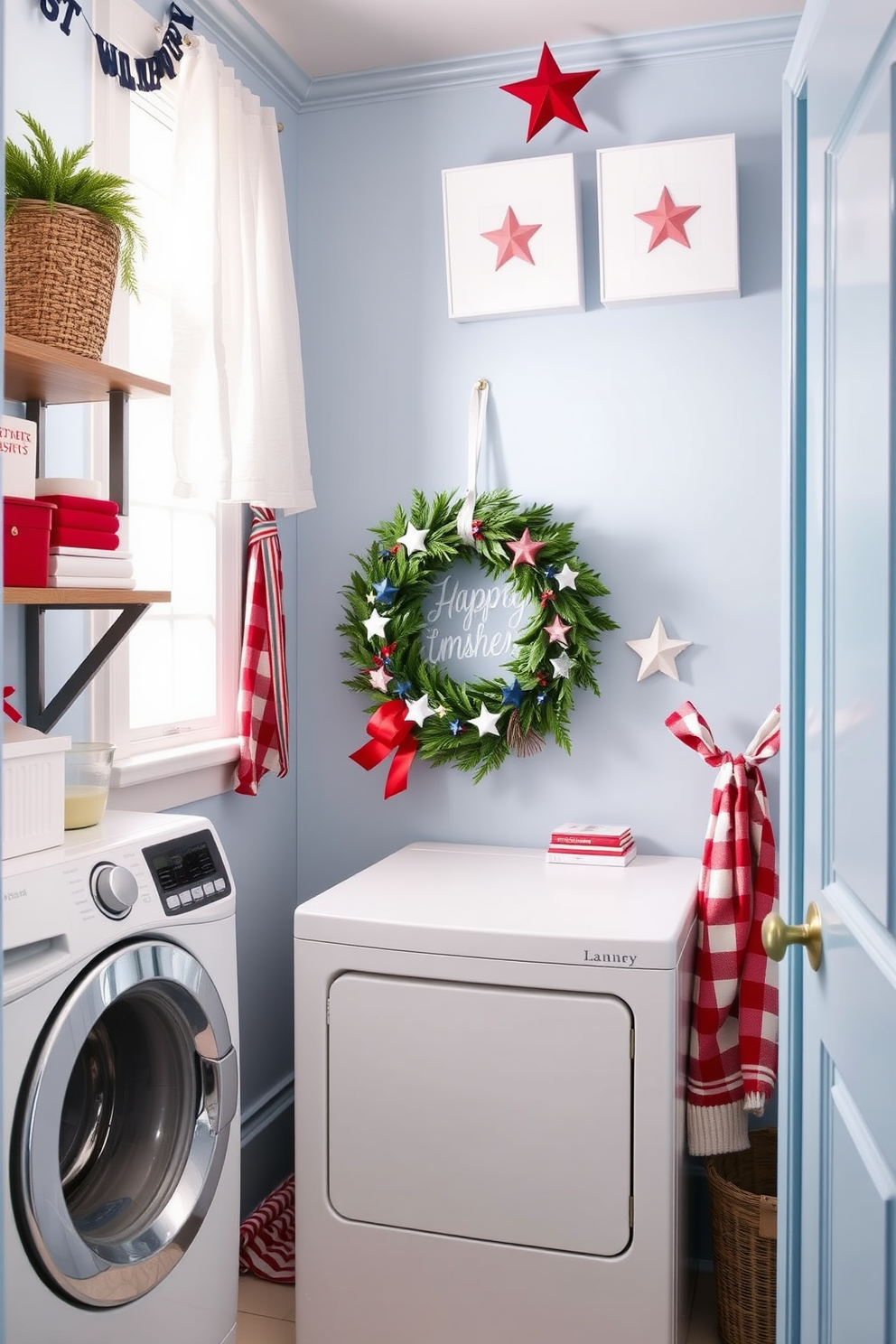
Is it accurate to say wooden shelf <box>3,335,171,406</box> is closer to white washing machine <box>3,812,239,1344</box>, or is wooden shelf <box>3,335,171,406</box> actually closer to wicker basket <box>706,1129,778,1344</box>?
white washing machine <box>3,812,239,1344</box>

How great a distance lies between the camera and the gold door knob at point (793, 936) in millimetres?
1236

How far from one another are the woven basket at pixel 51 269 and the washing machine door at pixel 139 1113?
86 cm

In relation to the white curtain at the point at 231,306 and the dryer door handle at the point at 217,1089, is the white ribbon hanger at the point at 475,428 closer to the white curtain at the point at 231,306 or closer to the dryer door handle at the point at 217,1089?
the white curtain at the point at 231,306

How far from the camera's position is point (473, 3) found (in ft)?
7.50

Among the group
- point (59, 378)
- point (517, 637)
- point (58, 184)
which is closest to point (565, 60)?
point (517, 637)

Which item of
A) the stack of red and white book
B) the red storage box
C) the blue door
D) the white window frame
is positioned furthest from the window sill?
the blue door

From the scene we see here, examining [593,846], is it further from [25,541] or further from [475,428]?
[25,541]

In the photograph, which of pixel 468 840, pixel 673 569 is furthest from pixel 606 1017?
pixel 673 569

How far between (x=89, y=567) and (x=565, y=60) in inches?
66.7

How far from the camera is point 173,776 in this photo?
2.18m

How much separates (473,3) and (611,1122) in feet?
7.16

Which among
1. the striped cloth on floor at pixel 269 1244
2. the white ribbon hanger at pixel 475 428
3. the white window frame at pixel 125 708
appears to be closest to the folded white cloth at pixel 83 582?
the white window frame at pixel 125 708

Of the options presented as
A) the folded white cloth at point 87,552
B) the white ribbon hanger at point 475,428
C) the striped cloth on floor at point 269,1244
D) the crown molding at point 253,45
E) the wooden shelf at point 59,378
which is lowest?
the striped cloth on floor at point 269,1244

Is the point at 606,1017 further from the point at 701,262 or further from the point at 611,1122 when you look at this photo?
the point at 701,262
